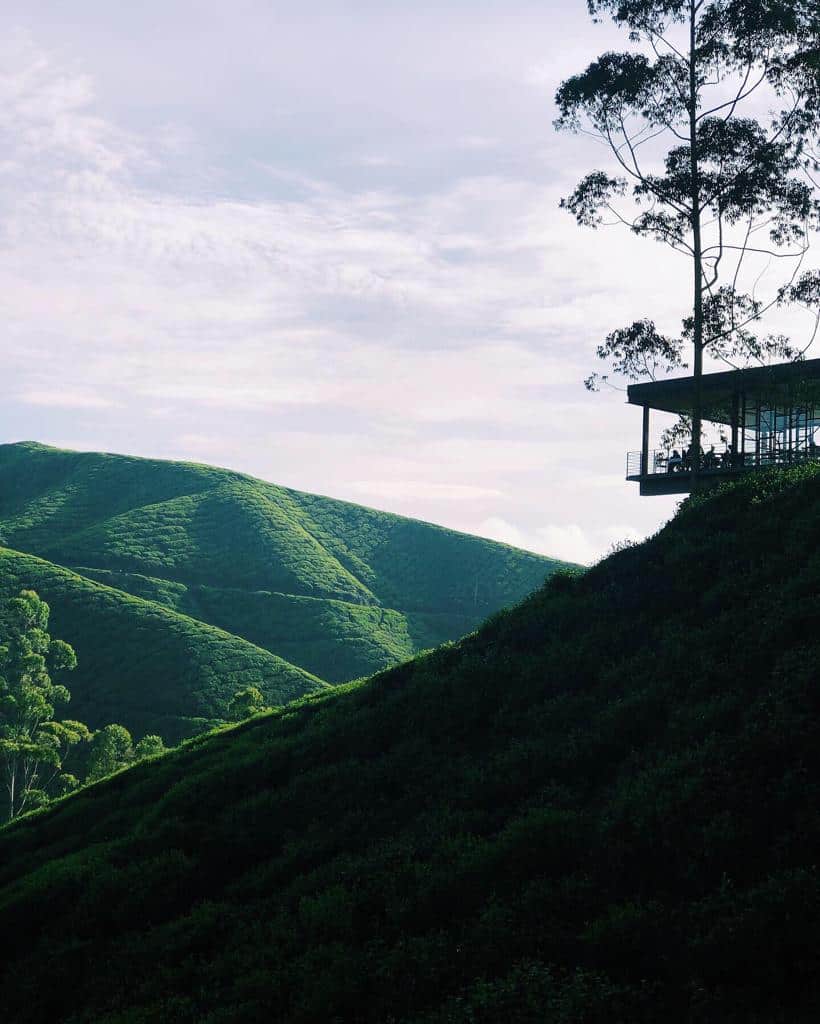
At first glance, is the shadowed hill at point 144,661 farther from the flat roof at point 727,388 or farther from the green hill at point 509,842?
the green hill at point 509,842

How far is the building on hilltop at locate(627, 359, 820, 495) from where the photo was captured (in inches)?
1407

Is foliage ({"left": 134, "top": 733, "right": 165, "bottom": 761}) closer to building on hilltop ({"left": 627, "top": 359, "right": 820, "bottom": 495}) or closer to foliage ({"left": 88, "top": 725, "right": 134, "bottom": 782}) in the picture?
foliage ({"left": 88, "top": 725, "right": 134, "bottom": 782})

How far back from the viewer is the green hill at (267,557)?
10256 centimetres

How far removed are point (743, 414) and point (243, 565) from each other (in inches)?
3498

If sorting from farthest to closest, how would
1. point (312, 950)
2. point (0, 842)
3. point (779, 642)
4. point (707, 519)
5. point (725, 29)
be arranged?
point (725, 29) → point (707, 519) → point (0, 842) → point (779, 642) → point (312, 950)

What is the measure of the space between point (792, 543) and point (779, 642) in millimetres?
4105

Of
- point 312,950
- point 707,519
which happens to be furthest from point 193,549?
point 312,950

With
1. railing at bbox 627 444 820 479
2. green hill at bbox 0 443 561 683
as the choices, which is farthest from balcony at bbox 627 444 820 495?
green hill at bbox 0 443 561 683

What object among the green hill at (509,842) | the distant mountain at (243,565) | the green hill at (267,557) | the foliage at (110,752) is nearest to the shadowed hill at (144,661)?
the distant mountain at (243,565)

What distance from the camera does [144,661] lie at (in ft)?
269

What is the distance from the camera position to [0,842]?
2025 cm

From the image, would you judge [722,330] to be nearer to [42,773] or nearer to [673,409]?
[673,409]

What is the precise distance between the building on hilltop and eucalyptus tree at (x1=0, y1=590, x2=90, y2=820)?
3668 cm

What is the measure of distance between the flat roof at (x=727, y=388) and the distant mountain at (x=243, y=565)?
45.3 m
